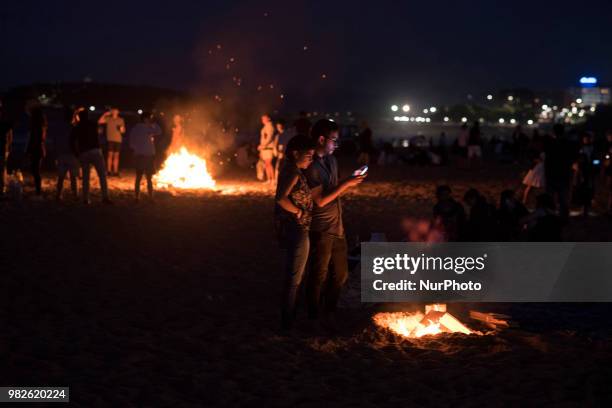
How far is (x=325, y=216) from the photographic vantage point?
248 inches

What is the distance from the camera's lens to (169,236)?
1087 cm

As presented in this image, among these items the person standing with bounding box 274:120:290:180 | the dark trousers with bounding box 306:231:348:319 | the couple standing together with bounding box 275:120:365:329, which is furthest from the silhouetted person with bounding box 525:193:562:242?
the person standing with bounding box 274:120:290:180

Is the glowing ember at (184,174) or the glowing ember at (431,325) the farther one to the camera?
the glowing ember at (184,174)

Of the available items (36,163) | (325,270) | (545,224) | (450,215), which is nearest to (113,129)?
(36,163)

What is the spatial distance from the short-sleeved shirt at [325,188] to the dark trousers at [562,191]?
7066mm

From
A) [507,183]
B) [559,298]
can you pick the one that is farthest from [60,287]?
[507,183]

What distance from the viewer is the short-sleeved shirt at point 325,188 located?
245 inches

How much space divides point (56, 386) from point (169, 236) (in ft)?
19.5

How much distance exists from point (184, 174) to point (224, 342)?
11.5 metres

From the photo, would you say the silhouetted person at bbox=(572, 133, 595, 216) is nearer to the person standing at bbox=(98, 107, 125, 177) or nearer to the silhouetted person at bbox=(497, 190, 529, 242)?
the silhouetted person at bbox=(497, 190, 529, 242)

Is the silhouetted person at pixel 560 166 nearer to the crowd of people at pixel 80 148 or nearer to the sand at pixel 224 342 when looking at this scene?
the sand at pixel 224 342

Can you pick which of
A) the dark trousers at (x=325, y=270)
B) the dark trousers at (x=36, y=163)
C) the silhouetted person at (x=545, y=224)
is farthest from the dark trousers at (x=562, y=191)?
the dark trousers at (x=36, y=163)

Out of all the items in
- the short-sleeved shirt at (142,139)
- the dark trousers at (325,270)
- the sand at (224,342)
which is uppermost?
the short-sleeved shirt at (142,139)

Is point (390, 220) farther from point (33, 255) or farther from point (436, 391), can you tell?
point (436, 391)
